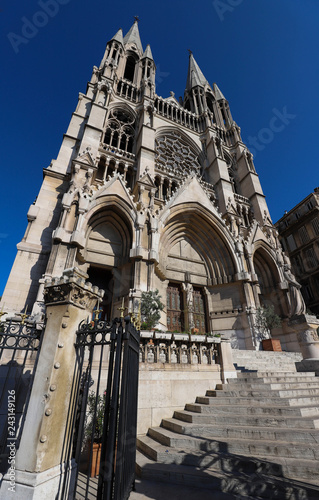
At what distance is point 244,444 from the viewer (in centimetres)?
409

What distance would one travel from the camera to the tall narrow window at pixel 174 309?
14.0 meters

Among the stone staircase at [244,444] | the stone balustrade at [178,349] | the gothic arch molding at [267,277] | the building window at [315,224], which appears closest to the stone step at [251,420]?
the stone staircase at [244,444]

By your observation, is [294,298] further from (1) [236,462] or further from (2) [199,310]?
(1) [236,462]

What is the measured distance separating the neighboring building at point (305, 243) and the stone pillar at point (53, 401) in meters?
26.1

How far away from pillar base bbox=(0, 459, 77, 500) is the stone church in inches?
197

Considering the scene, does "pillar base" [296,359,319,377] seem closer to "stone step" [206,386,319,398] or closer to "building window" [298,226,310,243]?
"stone step" [206,386,319,398]

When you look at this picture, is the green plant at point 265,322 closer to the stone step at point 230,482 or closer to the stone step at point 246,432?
the stone step at point 246,432

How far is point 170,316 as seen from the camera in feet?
→ 46.4

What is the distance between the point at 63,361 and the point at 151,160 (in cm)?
1696

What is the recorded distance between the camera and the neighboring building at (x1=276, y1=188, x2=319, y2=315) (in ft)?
77.3

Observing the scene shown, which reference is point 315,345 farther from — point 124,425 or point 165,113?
point 165,113

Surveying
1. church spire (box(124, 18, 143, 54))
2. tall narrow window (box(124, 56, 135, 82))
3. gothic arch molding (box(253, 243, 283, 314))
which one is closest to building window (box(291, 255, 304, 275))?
gothic arch molding (box(253, 243, 283, 314))

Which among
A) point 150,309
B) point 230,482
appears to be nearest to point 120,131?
point 150,309

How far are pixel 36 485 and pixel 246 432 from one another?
12.8 feet
